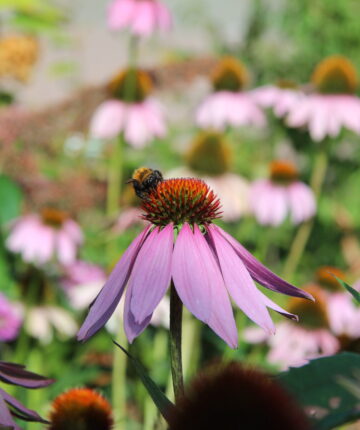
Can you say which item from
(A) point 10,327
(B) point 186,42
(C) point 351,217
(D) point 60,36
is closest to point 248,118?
(D) point 60,36

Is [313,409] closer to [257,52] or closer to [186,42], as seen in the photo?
[257,52]

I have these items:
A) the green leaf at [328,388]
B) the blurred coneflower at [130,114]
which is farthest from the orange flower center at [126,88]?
the green leaf at [328,388]

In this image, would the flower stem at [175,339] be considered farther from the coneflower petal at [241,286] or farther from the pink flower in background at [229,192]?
the pink flower in background at [229,192]

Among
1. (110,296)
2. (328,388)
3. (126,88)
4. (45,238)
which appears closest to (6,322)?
(45,238)

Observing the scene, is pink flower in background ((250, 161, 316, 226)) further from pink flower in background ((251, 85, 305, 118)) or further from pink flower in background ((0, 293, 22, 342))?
pink flower in background ((0, 293, 22, 342))

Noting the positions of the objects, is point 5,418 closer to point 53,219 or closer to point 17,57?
point 53,219
